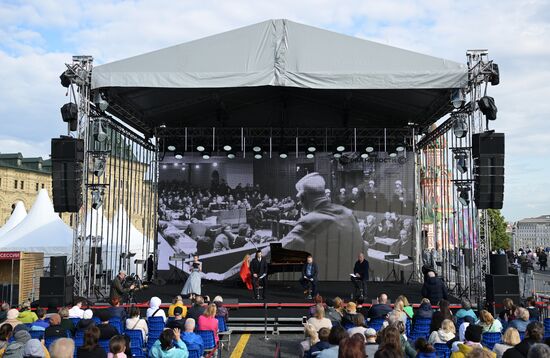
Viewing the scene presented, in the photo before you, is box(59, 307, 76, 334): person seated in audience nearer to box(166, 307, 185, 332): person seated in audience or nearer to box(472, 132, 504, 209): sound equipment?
box(166, 307, 185, 332): person seated in audience

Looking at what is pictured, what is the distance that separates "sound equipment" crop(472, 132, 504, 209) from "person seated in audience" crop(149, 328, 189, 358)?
9.07 meters

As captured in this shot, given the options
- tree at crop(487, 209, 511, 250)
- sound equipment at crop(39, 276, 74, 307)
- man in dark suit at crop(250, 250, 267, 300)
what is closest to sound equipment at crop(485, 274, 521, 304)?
man in dark suit at crop(250, 250, 267, 300)

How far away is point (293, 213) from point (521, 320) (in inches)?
510

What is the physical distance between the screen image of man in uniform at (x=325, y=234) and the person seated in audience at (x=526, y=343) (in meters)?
14.5

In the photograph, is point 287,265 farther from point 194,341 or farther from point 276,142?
point 194,341

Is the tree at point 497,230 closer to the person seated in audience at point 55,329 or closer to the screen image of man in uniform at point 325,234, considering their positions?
the screen image of man in uniform at point 325,234

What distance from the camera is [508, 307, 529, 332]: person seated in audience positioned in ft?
23.7

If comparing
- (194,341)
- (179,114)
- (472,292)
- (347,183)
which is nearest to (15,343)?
(194,341)

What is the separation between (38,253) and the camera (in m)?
17.4

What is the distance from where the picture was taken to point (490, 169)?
41.3 ft

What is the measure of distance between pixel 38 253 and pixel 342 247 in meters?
10.4

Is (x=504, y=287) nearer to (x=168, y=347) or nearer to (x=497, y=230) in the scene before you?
(x=168, y=347)

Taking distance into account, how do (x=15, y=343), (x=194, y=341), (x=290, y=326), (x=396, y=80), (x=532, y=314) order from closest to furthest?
(x=15, y=343) < (x=194, y=341) < (x=532, y=314) < (x=290, y=326) < (x=396, y=80)

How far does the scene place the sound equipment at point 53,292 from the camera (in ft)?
39.9
